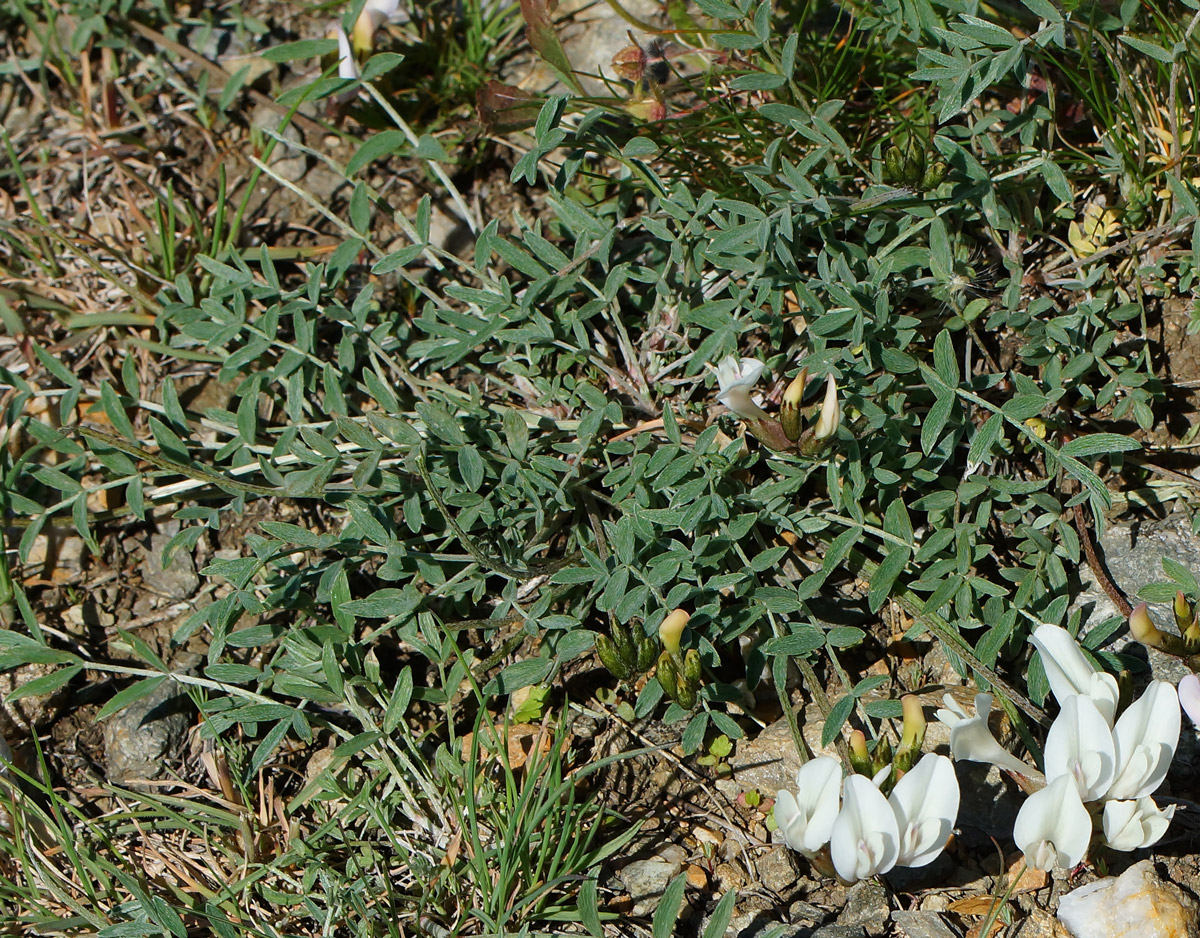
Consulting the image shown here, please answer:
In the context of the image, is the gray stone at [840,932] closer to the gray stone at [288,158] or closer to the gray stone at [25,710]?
the gray stone at [25,710]

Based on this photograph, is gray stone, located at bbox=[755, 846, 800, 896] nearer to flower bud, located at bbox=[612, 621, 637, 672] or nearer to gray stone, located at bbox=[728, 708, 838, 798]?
gray stone, located at bbox=[728, 708, 838, 798]

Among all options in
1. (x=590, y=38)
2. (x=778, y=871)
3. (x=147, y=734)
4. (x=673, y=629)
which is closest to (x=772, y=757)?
(x=778, y=871)

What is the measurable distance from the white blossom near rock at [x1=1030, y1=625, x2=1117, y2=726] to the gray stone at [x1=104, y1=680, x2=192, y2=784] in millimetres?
2279

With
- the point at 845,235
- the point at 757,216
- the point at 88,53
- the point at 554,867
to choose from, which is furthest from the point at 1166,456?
the point at 88,53

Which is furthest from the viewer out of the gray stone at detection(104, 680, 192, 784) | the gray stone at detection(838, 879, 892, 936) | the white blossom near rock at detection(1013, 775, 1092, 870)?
the gray stone at detection(104, 680, 192, 784)

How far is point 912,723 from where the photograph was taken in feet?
7.66

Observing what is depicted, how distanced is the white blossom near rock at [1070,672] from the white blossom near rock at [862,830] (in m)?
0.48

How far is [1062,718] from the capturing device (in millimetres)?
2197

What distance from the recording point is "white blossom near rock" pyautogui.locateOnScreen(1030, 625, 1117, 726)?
2322 mm

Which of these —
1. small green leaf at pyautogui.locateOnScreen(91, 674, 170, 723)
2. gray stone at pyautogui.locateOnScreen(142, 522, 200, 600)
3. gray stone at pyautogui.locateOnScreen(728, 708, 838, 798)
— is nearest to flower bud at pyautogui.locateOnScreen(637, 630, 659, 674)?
gray stone at pyautogui.locateOnScreen(728, 708, 838, 798)

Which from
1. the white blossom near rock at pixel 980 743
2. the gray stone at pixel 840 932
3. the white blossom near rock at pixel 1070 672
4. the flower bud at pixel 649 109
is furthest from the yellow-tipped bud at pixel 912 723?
the flower bud at pixel 649 109

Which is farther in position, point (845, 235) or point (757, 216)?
point (845, 235)

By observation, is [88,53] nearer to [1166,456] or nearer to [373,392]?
[373,392]

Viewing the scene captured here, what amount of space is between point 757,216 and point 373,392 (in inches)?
47.6
